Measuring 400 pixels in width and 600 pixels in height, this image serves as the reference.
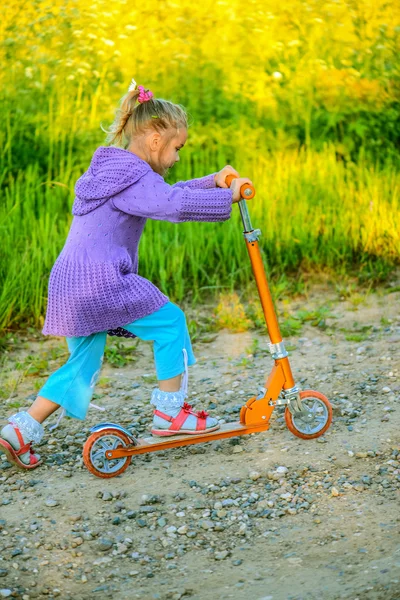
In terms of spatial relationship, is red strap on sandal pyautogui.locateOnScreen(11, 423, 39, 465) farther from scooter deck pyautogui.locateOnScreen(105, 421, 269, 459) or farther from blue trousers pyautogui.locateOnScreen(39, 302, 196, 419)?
scooter deck pyautogui.locateOnScreen(105, 421, 269, 459)

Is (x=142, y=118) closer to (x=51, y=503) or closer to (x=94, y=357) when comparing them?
(x=94, y=357)

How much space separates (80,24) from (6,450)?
A: 13.9 feet

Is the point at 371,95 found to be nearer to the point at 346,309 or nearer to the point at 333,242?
the point at 333,242


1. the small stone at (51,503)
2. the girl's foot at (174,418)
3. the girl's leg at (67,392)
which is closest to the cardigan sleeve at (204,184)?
the girl's leg at (67,392)

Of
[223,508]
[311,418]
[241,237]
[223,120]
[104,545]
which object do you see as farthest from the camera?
[223,120]

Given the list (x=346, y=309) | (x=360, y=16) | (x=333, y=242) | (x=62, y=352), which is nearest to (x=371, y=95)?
(x=360, y=16)

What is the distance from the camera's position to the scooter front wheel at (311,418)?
3.18 m

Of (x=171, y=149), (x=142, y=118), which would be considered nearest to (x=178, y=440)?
(x=171, y=149)

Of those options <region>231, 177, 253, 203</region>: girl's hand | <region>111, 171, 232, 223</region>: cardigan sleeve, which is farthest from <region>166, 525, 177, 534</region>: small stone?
<region>231, 177, 253, 203</region>: girl's hand

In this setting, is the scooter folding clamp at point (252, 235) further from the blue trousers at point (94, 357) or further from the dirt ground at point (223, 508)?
the dirt ground at point (223, 508)

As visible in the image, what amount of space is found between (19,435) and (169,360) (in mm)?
594

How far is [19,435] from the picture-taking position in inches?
121

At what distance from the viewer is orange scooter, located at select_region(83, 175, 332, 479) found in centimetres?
301

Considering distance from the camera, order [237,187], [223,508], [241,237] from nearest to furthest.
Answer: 1. [223,508]
2. [237,187]
3. [241,237]
